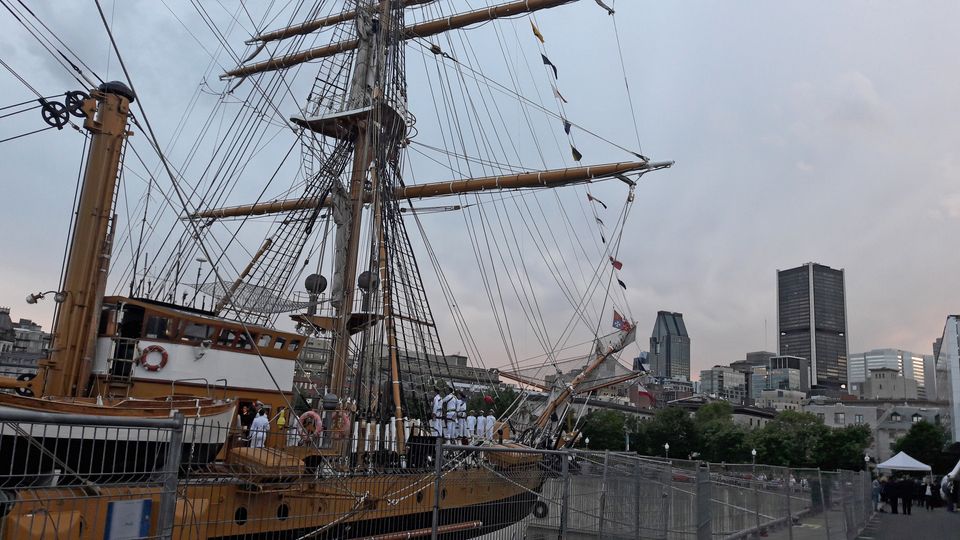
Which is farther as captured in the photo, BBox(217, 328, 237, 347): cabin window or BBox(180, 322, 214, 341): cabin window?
BBox(217, 328, 237, 347): cabin window

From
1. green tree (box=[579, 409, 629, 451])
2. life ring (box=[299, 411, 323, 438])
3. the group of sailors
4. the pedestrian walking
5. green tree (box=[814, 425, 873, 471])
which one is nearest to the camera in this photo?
life ring (box=[299, 411, 323, 438])

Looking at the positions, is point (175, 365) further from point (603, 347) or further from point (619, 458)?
point (603, 347)

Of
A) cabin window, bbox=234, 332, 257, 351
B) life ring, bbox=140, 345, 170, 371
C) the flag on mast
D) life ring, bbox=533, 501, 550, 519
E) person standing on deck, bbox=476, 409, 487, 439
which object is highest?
the flag on mast

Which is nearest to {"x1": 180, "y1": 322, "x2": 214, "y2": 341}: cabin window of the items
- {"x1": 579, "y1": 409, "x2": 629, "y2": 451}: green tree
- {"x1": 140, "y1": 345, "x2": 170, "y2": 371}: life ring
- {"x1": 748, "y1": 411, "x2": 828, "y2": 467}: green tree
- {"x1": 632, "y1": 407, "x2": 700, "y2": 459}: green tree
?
{"x1": 140, "y1": 345, "x2": 170, "y2": 371}: life ring

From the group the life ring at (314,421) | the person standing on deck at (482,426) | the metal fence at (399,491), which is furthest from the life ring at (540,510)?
the person standing on deck at (482,426)

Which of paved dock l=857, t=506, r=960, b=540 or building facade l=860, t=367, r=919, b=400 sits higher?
building facade l=860, t=367, r=919, b=400

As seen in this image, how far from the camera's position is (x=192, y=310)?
1436 cm

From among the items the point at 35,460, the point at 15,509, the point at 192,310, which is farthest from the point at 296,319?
the point at 15,509

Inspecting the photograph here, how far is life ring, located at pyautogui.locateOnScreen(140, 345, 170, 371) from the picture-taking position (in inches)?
523

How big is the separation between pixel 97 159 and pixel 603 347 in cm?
1810

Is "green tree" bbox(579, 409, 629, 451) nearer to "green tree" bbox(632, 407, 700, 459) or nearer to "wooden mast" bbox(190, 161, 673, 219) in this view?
"green tree" bbox(632, 407, 700, 459)

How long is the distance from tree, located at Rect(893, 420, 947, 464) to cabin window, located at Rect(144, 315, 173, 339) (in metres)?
65.2

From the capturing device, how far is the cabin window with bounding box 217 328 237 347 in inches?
571

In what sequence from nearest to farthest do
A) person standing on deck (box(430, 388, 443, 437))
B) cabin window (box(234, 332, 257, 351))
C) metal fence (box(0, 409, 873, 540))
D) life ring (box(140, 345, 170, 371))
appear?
metal fence (box(0, 409, 873, 540)) → life ring (box(140, 345, 170, 371)) → cabin window (box(234, 332, 257, 351)) → person standing on deck (box(430, 388, 443, 437))
